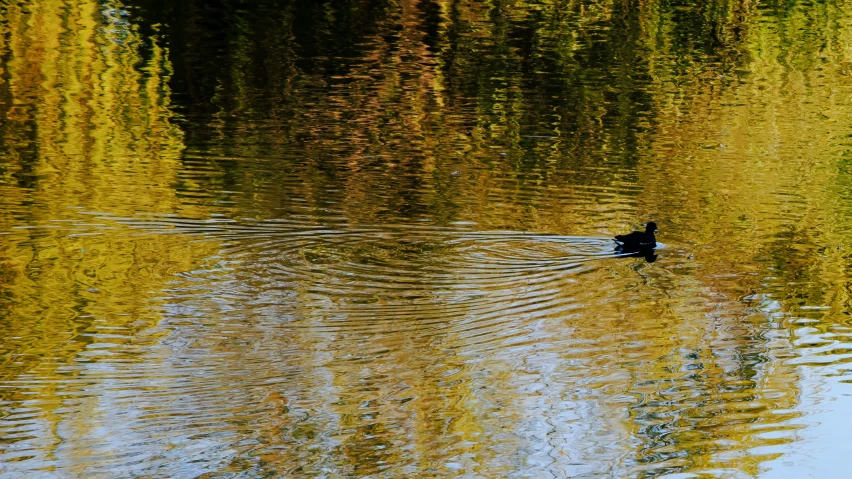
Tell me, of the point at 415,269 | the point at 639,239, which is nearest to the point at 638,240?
the point at 639,239

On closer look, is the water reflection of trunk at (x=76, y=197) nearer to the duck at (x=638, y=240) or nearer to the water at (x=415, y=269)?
the water at (x=415, y=269)

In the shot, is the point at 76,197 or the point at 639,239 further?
the point at 76,197

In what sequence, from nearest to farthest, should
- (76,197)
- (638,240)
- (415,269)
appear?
(415,269), (638,240), (76,197)

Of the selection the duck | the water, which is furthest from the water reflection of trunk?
the duck

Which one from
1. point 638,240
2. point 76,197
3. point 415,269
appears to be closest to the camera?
point 415,269

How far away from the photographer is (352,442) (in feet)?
20.0

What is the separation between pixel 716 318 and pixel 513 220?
245 centimetres

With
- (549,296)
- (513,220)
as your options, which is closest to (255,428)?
(549,296)

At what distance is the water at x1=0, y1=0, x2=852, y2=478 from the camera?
6.25m

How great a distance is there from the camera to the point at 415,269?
28.9 feet

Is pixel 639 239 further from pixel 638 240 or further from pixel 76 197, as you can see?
pixel 76 197

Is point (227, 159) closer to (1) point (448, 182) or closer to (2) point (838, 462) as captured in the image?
(1) point (448, 182)

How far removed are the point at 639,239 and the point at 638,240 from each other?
1 centimetres

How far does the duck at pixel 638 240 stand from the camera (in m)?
9.24
